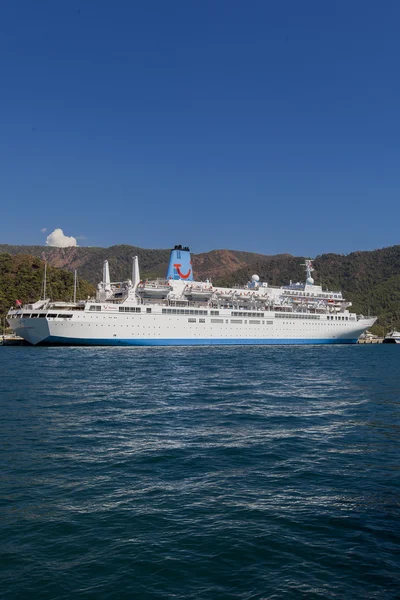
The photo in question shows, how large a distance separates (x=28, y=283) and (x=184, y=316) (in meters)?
59.6

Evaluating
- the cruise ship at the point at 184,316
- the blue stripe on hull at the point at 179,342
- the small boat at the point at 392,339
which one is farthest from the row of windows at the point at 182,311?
the small boat at the point at 392,339

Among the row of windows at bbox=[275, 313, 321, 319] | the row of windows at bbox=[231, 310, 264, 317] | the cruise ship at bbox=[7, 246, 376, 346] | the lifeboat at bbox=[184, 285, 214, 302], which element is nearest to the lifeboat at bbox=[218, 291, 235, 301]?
the cruise ship at bbox=[7, 246, 376, 346]

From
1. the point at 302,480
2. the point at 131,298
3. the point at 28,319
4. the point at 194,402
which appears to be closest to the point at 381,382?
the point at 194,402

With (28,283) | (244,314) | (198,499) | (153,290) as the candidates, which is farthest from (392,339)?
(198,499)

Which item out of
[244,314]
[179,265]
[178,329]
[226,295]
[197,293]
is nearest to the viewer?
[178,329]

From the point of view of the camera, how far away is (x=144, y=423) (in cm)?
1833

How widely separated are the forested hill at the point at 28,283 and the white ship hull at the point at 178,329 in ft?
144

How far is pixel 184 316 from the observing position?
70125 millimetres

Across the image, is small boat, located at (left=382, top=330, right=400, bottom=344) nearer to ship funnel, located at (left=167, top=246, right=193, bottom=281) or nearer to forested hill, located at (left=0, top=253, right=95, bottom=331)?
ship funnel, located at (left=167, top=246, right=193, bottom=281)

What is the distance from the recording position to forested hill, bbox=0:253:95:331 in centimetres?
10969

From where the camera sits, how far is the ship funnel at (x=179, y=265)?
7788 centimetres

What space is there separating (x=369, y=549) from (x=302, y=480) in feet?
11.9

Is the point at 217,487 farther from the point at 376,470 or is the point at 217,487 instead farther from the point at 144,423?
the point at 144,423

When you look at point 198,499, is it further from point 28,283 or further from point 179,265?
point 28,283
